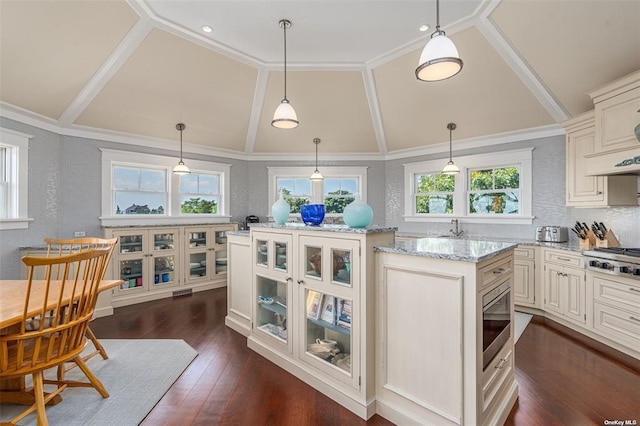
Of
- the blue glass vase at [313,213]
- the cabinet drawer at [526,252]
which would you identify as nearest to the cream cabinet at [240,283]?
the blue glass vase at [313,213]

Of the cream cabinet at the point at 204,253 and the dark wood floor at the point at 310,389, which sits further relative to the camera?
the cream cabinet at the point at 204,253

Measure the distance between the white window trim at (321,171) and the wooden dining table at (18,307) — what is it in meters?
4.01

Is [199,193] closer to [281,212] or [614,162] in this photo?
[281,212]

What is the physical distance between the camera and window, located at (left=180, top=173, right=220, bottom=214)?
5.50 m

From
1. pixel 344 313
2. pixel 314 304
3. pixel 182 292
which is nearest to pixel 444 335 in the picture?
pixel 344 313

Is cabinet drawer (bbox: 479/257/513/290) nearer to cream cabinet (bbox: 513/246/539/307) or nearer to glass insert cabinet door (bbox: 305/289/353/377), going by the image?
glass insert cabinet door (bbox: 305/289/353/377)

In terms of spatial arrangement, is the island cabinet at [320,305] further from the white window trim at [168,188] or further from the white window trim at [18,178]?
the white window trim at [18,178]

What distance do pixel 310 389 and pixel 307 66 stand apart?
13.4ft

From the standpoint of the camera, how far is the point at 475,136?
4945 millimetres

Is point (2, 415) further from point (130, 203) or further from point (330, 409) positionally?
point (130, 203)

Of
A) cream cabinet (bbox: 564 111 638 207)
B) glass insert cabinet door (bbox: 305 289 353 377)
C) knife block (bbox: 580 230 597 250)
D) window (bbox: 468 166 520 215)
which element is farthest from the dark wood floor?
window (bbox: 468 166 520 215)

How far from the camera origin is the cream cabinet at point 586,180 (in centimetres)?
341

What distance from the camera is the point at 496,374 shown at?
193 cm

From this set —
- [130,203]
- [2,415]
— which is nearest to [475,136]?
[130,203]
